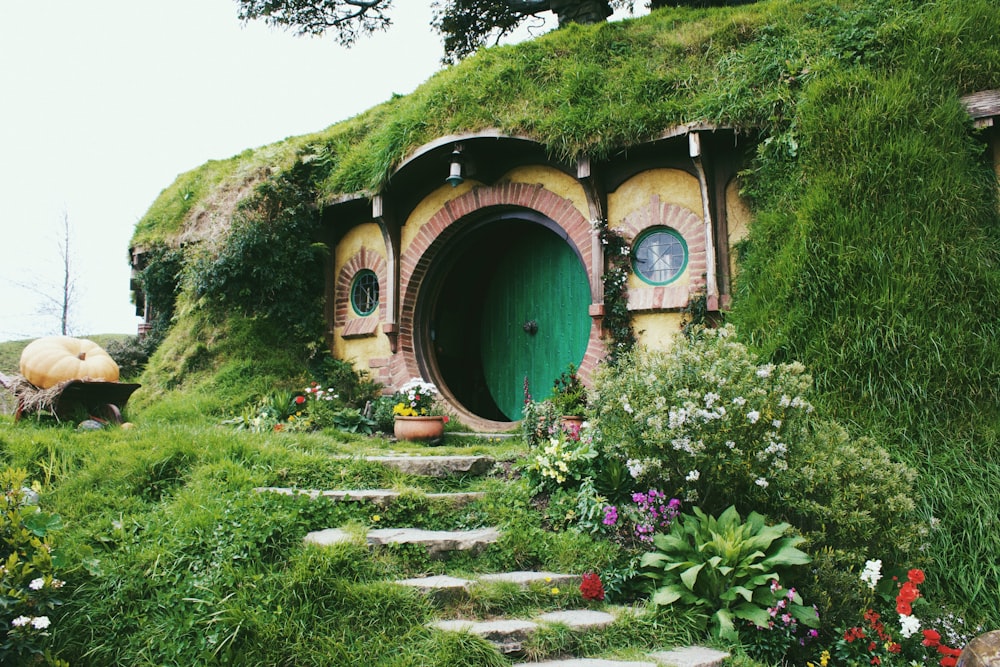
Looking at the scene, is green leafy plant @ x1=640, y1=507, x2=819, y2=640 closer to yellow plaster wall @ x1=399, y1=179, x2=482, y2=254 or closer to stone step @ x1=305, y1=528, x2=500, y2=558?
stone step @ x1=305, y1=528, x2=500, y2=558

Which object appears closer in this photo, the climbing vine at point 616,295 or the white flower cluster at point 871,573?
the white flower cluster at point 871,573

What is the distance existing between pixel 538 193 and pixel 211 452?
4.32m

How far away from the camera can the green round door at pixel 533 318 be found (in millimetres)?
7750

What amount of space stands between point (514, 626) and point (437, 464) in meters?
1.96

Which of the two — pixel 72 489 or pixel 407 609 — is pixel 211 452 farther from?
pixel 407 609

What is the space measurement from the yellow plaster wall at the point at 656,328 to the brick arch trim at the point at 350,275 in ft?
11.2

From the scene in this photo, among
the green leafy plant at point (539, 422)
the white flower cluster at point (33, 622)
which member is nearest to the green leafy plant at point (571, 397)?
the green leafy plant at point (539, 422)

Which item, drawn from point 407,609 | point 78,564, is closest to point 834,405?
point 407,609

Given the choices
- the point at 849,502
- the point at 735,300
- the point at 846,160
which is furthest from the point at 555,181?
the point at 849,502

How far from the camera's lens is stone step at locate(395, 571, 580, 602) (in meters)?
3.39

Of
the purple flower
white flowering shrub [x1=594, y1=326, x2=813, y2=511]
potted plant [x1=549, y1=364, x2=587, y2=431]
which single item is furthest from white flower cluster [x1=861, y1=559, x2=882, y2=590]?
potted plant [x1=549, y1=364, x2=587, y2=431]

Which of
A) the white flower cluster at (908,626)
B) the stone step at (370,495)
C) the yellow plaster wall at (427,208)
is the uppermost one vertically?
the yellow plaster wall at (427,208)

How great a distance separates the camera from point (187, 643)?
2912 mm

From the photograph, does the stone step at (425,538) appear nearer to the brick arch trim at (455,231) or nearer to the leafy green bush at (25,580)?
the leafy green bush at (25,580)
